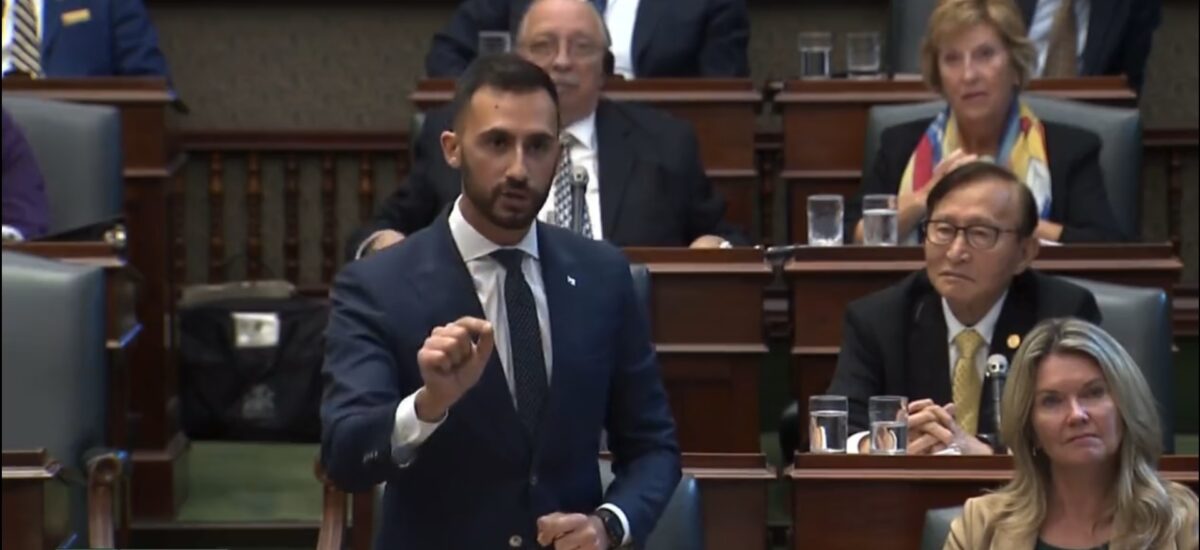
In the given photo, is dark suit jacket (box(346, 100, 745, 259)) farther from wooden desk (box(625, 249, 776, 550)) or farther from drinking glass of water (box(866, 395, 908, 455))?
drinking glass of water (box(866, 395, 908, 455))

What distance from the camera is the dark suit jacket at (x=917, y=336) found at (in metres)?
3.42

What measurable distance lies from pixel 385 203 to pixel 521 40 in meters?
0.35

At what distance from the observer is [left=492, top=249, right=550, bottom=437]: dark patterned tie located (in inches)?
98.1

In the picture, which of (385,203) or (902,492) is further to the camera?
(385,203)

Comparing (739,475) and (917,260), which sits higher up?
(917,260)

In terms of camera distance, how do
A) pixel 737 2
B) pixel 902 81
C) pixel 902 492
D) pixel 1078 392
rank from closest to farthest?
pixel 1078 392 → pixel 902 492 → pixel 902 81 → pixel 737 2

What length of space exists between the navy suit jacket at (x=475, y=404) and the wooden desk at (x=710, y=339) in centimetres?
117

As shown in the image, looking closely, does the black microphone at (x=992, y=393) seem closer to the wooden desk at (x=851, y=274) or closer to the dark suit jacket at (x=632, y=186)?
the wooden desk at (x=851, y=274)

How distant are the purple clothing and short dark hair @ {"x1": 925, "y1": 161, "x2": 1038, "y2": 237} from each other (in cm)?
170

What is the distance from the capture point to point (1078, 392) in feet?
9.25

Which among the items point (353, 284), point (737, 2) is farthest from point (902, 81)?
point (353, 284)

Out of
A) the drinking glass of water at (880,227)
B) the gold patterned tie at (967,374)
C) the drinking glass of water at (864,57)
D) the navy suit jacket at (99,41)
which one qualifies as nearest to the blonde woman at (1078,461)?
the gold patterned tie at (967,374)

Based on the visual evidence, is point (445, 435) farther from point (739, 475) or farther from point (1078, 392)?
point (739, 475)

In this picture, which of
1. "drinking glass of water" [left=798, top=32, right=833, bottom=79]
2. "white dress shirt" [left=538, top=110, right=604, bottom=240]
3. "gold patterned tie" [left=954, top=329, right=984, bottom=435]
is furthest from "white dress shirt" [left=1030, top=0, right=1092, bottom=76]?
"gold patterned tie" [left=954, top=329, right=984, bottom=435]
